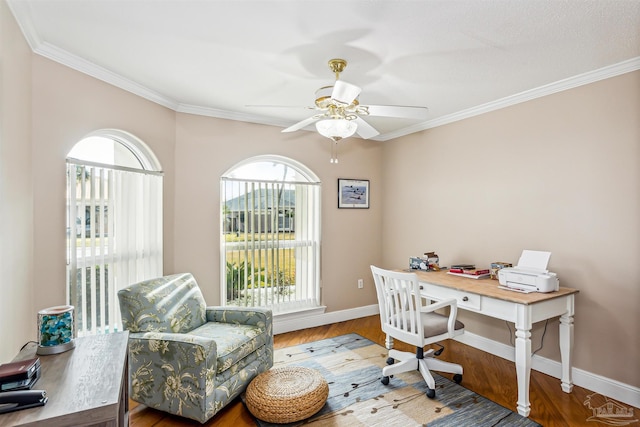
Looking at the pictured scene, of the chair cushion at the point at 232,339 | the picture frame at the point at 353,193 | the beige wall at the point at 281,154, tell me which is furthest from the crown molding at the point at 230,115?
the chair cushion at the point at 232,339

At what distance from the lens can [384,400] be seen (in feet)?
7.95

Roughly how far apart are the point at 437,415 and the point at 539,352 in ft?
4.25

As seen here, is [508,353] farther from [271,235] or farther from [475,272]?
[271,235]

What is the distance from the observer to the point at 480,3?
1687mm

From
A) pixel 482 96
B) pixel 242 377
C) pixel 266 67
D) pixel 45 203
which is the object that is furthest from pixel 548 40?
pixel 45 203

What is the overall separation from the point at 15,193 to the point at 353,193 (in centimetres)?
332

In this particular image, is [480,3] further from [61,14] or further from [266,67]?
[61,14]

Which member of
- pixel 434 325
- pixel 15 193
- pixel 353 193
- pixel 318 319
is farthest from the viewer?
pixel 353 193

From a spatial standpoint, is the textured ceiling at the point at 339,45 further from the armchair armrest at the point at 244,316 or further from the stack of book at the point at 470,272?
the armchair armrest at the point at 244,316

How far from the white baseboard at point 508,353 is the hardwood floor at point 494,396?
0.06 m

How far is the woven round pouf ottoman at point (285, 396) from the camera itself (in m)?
2.10

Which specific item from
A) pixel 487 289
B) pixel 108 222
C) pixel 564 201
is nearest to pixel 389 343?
pixel 487 289

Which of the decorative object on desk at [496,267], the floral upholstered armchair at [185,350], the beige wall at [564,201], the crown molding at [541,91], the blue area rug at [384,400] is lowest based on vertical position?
the blue area rug at [384,400]

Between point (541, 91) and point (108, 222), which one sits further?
point (541, 91)
